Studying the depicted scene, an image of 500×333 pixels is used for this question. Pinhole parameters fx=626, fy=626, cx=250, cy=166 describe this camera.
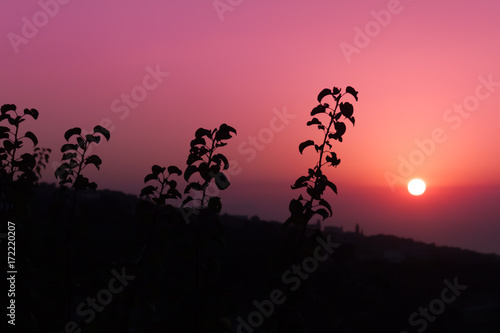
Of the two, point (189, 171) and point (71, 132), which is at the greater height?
point (71, 132)

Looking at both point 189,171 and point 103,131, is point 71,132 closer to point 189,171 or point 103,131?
point 103,131

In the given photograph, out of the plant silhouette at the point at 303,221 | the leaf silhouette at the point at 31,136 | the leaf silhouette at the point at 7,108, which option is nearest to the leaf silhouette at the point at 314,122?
the plant silhouette at the point at 303,221

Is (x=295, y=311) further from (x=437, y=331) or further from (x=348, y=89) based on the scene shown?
(x=437, y=331)

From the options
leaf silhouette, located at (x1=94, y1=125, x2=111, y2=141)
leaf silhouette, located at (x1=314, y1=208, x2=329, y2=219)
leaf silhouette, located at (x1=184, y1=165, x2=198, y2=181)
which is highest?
leaf silhouette, located at (x1=94, y1=125, x2=111, y2=141)

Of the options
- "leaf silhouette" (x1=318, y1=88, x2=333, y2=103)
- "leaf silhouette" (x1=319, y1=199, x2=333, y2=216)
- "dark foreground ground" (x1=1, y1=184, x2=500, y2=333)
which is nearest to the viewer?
"leaf silhouette" (x1=319, y1=199, x2=333, y2=216)

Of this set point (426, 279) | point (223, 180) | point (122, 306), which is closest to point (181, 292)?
point (122, 306)

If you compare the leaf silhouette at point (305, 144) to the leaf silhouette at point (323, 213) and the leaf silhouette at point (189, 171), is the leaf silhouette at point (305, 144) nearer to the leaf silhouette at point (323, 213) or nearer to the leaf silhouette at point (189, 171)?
the leaf silhouette at point (323, 213)

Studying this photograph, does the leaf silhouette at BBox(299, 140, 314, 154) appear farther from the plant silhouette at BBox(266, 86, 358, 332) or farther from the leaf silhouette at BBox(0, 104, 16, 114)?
the leaf silhouette at BBox(0, 104, 16, 114)

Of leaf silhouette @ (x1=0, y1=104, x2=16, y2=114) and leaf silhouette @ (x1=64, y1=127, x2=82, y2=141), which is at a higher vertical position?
leaf silhouette @ (x1=0, y1=104, x2=16, y2=114)

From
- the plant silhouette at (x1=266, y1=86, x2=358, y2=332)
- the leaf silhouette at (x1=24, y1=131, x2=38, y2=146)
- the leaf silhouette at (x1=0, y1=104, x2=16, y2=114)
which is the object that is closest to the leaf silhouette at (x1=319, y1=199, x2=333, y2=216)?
the plant silhouette at (x1=266, y1=86, x2=358, y2=332)

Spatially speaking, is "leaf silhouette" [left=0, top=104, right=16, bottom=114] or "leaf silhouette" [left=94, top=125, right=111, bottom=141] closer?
"leaf silhouette" [left=94, top=125, right=111, bottom=141]


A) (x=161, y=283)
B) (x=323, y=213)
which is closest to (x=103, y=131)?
(x=161, y=283)

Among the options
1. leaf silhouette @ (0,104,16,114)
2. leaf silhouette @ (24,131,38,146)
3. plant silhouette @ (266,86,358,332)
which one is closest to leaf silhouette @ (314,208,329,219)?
plant silhouette @ (266,86,358,332)

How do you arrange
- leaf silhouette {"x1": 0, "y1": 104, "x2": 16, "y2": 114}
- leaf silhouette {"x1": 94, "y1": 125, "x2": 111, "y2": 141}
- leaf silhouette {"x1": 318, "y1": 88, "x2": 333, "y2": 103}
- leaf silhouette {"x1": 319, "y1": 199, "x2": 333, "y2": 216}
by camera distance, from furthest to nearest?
1. leaf silhouette {"x1": 0, "y1": 104, "x2": 16, "y2": 114}
2. leaf silhouette {"x1": 94, "y1": 125, "x2": 111, "y2": 141}
3. leaf silhouette {"x1": 318, "y1": 88, "x2": 333, "y2": 103}
4. leaf silhouette {"x1": 319, "y1": 199, "x2": 333, "y2": 216}
